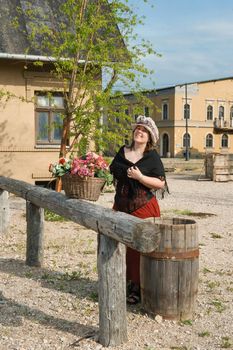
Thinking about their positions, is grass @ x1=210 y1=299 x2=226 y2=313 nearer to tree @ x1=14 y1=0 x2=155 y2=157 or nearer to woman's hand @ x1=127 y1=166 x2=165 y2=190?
woman's hand @ x1=127 y1=166 x2=165 y2=190

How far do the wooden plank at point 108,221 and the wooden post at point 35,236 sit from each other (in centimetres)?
65

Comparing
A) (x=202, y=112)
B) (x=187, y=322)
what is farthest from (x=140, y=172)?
(x=202, y=112)

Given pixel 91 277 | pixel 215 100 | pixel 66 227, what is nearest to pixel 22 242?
pixel 66 227

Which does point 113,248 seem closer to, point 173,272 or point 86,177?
point 173,272

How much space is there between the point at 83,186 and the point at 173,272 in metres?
1.21

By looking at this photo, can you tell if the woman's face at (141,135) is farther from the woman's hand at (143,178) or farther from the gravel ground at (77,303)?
the gravel ground at (77,303)

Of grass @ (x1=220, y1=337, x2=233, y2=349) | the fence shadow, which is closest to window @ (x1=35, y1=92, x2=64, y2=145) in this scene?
the fence shadow

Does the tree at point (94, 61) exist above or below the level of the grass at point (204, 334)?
above

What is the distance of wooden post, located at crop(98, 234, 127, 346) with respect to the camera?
12.5ft

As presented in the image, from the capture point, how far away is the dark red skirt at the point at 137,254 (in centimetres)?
461

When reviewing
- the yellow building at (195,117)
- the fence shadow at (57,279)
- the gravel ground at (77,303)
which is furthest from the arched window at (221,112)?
the fence shadow at (57,279)

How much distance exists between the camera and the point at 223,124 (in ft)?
172

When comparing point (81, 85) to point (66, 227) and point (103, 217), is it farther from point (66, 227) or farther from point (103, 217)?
point (103, 217)

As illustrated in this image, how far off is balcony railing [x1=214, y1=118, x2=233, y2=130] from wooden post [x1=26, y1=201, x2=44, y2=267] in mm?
47547
